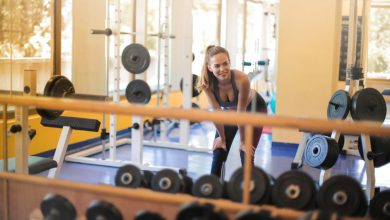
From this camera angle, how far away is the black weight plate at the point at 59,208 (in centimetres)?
176

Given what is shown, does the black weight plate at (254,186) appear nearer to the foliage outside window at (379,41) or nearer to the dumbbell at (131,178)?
the dumbbell at (131,178)

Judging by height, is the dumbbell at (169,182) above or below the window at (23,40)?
below

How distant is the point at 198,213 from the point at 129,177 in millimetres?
489

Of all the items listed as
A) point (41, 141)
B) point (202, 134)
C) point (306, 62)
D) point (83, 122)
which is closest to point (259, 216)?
point (83, 122)

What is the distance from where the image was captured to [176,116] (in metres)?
1.62

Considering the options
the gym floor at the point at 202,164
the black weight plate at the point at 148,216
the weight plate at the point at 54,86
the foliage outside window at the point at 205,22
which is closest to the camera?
the black weight plate at the point at 148,216

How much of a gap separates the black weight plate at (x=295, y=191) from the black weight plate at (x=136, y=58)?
9.41 feet

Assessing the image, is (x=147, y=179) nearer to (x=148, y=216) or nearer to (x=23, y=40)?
(x=148, y=216)

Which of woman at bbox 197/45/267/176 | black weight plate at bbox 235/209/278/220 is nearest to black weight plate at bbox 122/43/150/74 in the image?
woman at bbox 197/45/267/176

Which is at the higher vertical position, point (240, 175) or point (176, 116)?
point (176, 116)

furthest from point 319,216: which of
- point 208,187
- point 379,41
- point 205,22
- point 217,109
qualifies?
point 379,41

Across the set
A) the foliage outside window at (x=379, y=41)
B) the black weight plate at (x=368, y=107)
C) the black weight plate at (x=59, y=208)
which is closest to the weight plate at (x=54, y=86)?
the black weight plate at (x=59, y=208)

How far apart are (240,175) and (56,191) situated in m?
0.71

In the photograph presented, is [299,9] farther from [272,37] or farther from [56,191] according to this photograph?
[272,37]
